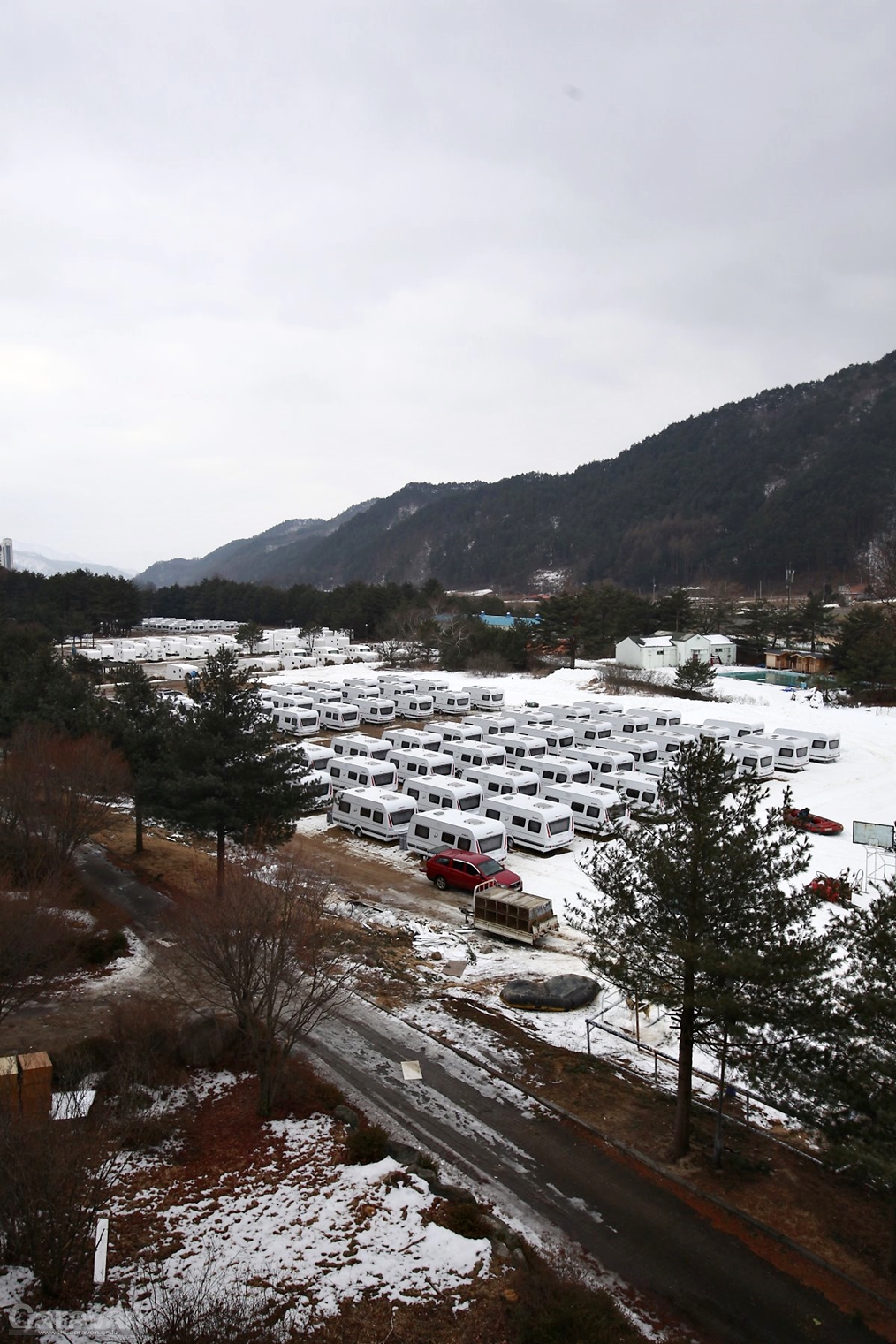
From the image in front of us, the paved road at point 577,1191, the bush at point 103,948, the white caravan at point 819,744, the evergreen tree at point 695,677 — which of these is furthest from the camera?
the evergreen tree at point 695,677

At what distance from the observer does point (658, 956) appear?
1026cm

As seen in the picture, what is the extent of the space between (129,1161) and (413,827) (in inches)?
600

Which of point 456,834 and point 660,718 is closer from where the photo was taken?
point 456,834

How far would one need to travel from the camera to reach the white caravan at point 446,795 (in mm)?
26641

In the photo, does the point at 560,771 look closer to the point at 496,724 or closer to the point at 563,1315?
the point at 496,724

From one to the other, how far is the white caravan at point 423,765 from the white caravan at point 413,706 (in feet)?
52.3

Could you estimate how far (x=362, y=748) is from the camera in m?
33.6

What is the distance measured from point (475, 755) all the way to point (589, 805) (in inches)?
284

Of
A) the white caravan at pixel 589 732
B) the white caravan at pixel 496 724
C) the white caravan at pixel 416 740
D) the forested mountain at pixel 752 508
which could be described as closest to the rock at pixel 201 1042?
the white caravan at pixel 416 740

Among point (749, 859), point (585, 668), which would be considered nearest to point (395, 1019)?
point (749, 859)

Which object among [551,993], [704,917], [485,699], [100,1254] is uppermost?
[704,917]

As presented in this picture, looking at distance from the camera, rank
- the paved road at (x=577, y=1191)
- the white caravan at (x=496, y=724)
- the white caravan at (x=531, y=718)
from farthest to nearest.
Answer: the white caravan at (x=531, y=718) → the white caravan at (x=496, y=724) → the paved road at (x=577, y=1191)

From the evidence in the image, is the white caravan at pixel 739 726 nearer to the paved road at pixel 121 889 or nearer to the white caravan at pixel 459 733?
the white caravan at pixel 459 733

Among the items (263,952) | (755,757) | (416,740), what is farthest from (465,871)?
(755,757)
